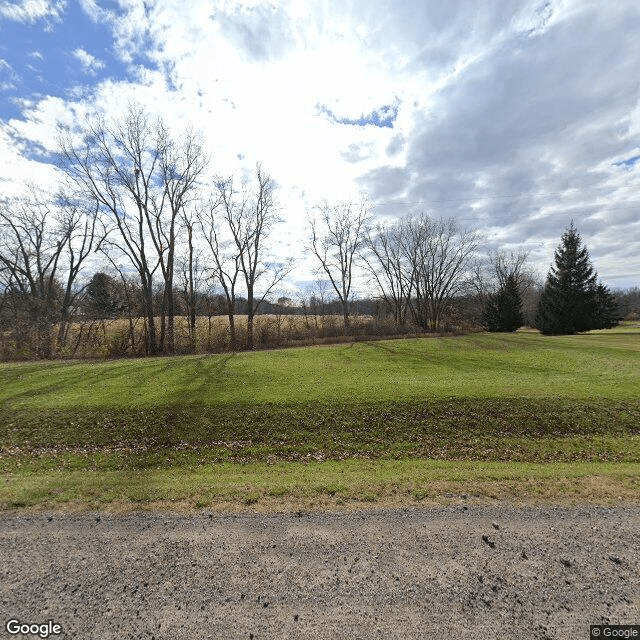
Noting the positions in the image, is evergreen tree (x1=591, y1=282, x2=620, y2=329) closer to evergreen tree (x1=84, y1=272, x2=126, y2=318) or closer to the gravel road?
the gravel road

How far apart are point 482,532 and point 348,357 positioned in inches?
579

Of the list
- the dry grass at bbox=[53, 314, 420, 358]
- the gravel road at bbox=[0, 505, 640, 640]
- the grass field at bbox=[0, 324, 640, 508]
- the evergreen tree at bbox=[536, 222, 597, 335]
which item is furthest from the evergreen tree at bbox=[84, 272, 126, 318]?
the evergreen tree at bbox=[536, 222, 597, 335]

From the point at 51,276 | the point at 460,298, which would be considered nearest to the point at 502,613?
the point at 51,276

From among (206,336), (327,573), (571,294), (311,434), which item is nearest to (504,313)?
(571,294)

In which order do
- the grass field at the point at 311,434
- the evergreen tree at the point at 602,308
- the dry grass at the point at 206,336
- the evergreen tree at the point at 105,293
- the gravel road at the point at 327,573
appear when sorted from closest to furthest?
the gravel road at the point at 327,573, the grass field at the point at 311,434, the dry grass at the point at 206,336, the evergreen tree at the point at 105,293, the evergreen tree at the point at 602,308

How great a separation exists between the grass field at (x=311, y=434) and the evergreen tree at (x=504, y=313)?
31.3 metres

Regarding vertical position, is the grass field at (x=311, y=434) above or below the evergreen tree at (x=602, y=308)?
below

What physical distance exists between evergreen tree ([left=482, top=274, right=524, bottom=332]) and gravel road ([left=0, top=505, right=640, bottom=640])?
4427 centimetres

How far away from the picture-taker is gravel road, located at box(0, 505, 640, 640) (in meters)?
2.94

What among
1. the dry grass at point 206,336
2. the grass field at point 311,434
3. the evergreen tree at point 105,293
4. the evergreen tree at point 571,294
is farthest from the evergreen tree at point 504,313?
the evergreen tree at point 105,293

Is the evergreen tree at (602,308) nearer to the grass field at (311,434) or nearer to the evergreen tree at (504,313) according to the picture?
the evergreen tree at (504,313)

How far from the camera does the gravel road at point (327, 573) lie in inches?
116

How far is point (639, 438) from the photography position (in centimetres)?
841

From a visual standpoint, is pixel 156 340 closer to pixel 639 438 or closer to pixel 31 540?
pixel 31 540
